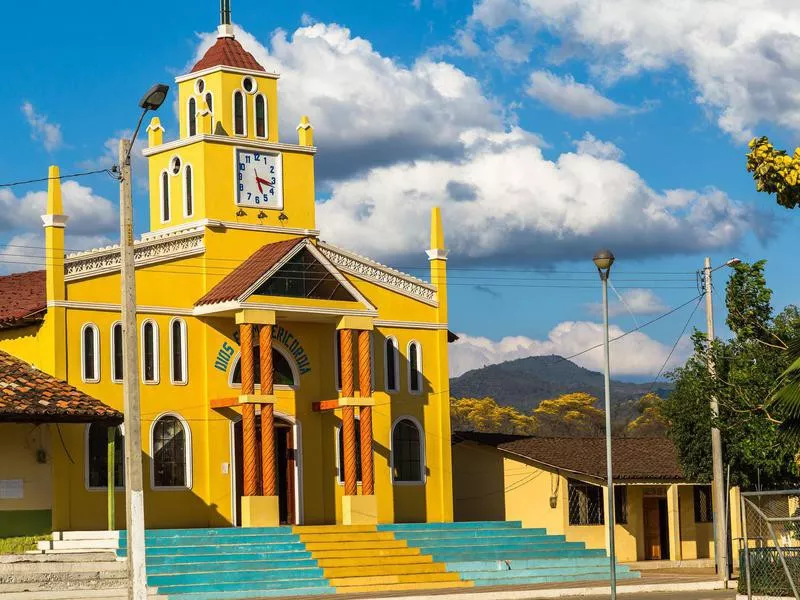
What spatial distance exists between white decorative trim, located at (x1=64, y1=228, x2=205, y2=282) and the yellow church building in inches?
1.9

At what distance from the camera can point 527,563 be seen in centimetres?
3797

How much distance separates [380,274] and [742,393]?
13664 mm

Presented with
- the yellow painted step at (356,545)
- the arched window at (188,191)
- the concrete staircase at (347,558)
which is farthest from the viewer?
the arched window at (188,191)

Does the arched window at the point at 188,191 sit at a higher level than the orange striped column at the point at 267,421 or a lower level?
higher

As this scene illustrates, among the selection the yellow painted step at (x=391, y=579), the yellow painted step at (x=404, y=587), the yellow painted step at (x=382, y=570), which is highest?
the yellow painted step at (x=382, y=570)

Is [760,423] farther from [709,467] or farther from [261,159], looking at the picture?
[261,159]

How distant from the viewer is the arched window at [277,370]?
39.0 m

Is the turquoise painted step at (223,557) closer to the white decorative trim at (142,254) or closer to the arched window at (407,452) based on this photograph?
the arched window at (407,452)

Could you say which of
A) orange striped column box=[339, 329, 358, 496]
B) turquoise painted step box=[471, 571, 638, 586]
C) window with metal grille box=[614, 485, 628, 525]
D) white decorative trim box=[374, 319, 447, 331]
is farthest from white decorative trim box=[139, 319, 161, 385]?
window with metal grille box=[614, 485, 628, 525]

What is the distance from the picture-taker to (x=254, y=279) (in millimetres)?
37250

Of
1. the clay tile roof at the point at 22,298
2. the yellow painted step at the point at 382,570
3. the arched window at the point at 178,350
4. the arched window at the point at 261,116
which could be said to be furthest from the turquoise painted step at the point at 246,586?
the arched window at the point at 261,116

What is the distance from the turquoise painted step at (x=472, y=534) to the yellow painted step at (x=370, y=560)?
1306 millimetres

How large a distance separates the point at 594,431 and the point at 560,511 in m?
55.6

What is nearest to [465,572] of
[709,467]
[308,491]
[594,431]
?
[308,491]
